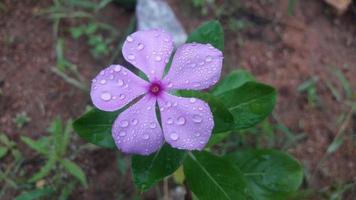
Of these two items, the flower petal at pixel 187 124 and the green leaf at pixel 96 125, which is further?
the green leaf at pixel 96 125

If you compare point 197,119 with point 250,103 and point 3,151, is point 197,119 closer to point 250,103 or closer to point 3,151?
point 250,103

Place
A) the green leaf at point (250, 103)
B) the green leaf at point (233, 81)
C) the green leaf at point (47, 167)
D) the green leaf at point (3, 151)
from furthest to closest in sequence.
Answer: the green leaf at point (3, 151), the green leaf at point (47, 167), the green leaf at point (233, 81), the green leaf at point (250, 103)

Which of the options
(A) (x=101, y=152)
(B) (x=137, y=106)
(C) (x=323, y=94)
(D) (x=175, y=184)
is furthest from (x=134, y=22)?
(B) (x=137, y=106)

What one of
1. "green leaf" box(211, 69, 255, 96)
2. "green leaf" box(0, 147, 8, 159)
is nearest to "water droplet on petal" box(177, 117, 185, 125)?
"green leaf" box(211, 69, 255, 96)

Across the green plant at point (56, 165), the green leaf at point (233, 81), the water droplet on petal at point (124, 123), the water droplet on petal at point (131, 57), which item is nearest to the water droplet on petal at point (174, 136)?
the water droplet on petal at point (124, 123)

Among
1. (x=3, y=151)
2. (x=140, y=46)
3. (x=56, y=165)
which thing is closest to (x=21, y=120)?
(x=3, y=151)

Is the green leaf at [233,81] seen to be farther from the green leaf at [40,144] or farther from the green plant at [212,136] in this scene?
the green leaf at [40,144]

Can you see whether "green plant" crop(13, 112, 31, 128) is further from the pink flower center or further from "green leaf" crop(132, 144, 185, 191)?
the pink flower center
